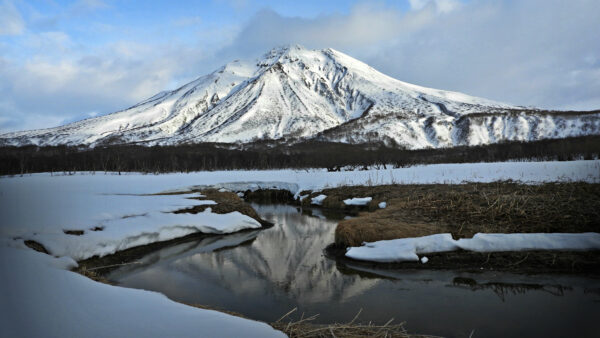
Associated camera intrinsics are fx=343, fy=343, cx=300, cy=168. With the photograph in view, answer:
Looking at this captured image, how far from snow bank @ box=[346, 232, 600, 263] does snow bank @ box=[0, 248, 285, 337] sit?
631cm

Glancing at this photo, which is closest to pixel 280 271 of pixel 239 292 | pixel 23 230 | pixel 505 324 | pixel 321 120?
pixel 239 292

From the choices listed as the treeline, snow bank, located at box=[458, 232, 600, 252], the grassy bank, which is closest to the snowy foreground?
the grassy bank

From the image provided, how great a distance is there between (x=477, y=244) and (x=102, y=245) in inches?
418

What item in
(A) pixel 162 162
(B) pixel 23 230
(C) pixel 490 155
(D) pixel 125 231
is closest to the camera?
(B) pixel 23 230

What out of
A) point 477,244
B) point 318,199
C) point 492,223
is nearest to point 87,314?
point 477,244

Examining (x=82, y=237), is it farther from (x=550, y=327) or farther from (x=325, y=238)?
(x=550, y=327)

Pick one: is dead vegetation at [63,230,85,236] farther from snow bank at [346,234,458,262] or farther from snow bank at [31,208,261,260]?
snow bank at [346,234,458,262]

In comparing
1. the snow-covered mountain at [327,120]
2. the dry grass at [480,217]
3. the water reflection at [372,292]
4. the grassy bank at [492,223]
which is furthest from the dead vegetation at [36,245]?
the snow-covered mountain at [327,120]

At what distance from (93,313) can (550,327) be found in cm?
676

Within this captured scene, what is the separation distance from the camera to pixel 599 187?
14.4m

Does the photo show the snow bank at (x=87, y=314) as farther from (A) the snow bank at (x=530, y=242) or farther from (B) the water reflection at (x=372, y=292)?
(A) the snow bank at (x=530, y=242)

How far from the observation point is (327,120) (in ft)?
530

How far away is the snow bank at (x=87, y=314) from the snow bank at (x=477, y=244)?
6305 millimetres

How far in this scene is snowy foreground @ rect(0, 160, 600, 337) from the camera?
3.41 m
